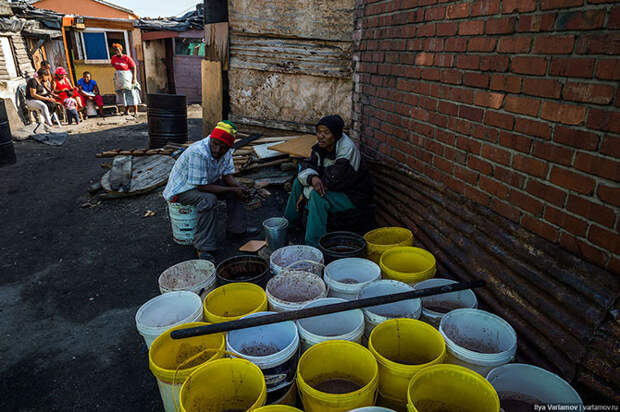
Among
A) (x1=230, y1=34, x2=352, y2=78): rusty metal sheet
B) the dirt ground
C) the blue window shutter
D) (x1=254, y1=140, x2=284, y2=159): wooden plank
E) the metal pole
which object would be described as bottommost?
the dirt ground

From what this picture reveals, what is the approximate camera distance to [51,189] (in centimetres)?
682

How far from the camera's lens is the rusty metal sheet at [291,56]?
662 cm

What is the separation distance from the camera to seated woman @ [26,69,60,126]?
1129 cm

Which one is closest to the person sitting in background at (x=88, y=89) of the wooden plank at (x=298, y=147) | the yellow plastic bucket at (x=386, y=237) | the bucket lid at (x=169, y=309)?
the wooden plank at (x=298, y=147)

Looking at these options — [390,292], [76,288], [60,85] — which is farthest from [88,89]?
[390,292]

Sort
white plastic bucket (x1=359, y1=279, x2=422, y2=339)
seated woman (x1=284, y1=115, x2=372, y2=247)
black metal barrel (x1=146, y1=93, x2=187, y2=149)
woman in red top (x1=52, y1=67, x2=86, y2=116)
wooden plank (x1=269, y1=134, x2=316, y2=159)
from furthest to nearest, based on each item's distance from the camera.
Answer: woman in red top (x1=52, y1=67, x2=86, y2=116), black metal barrel (x1=146, y1=93, x2=187, y2=149), wooden plank (x1=269, y1=134, x2=316, y2=159), seated woman (x1=284, y1=115, x2=372, y2=247), white plastic bucket (x1=359, y1=279, x2=422, y2=339)

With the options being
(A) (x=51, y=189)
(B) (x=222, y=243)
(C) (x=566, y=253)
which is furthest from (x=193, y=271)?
(A) (x=51, y=189)

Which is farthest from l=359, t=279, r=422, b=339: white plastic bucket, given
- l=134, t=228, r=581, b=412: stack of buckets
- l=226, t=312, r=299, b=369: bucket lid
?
l=226, t=312, r=299, b=369: bucket lid

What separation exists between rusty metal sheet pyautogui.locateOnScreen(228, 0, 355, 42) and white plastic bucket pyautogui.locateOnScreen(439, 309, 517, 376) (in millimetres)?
5631

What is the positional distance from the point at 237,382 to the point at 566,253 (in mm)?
1975

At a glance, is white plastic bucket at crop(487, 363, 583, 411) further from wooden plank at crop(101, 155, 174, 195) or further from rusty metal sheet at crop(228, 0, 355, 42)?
rusty metal sheet at crop(228, 0, 355, 42)

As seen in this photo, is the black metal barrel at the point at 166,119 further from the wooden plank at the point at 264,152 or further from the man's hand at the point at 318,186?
the man's hand at the point at 318,186

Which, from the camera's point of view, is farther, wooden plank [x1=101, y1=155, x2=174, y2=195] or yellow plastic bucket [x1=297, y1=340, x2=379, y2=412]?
wooden plank [x1=101, y1=155, x2=174, y2=195]

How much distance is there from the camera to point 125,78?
1367cm
